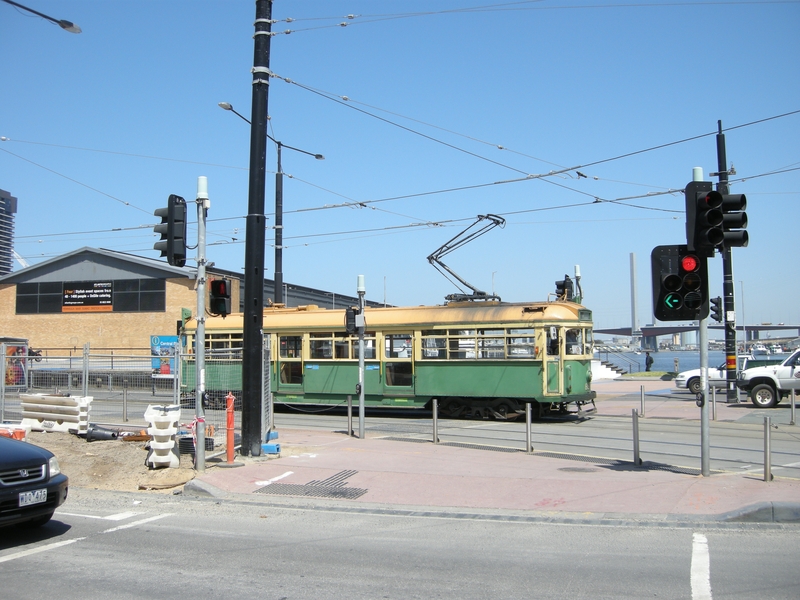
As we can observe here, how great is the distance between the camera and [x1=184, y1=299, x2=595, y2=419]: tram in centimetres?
1891

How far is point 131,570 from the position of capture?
6.58m

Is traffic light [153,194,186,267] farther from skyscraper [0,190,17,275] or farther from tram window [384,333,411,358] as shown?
skyscraper [0,190,17,275]

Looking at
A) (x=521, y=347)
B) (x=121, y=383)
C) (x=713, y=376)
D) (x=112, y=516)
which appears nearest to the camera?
(x=112, y=516)

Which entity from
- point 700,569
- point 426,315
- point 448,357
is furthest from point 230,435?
point 426,315

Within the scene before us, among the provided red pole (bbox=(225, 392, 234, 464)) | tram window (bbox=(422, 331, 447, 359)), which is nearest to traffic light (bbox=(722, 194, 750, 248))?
red pole (bbox=(225, 392, 234, 464))

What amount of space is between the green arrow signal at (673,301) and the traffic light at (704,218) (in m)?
0.69

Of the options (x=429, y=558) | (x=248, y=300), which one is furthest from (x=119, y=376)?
(x=429, y=558)

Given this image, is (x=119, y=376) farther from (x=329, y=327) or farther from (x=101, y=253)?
(x=101, y=253)

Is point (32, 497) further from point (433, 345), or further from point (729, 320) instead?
point (729, 320)

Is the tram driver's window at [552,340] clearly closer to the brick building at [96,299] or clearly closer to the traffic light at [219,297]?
the traffic light at [219,297]

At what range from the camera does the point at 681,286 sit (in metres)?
10.5

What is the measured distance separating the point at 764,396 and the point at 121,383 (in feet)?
61.8

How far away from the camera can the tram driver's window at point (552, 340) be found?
61.8ft

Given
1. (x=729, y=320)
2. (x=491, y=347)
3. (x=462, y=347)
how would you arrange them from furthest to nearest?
(x=729, y=320) < (x=462, y=347) < (x=491, y=347)
